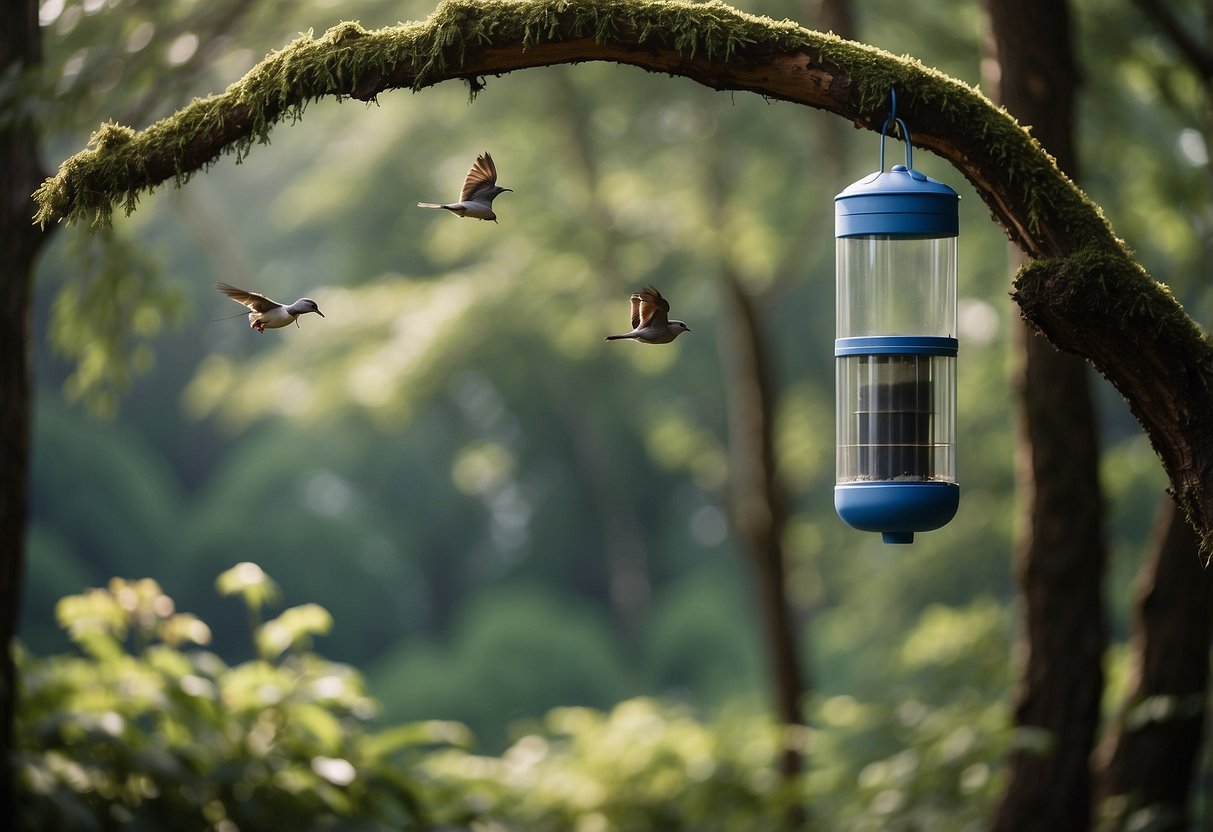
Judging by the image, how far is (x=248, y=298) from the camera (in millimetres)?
2418

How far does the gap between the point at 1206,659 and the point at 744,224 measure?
385cm

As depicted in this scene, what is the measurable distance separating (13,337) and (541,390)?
13536 millimetres

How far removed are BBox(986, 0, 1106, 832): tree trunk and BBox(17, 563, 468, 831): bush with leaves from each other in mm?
2305

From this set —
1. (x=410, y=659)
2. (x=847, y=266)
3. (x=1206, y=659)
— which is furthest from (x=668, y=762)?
(x=410, y=659)

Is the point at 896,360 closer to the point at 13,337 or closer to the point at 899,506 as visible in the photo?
the point at 899,506

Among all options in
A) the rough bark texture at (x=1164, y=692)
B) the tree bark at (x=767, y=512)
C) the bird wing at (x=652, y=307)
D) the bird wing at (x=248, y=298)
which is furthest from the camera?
the tree bark at (x=767, y=512)

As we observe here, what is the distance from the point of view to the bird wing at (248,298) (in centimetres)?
234

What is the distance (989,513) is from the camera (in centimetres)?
1105

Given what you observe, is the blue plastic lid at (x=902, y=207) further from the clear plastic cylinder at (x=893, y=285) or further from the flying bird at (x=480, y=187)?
the flying bird at (x=480, y=187)

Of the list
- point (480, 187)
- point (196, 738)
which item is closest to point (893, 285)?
point (480, 187)

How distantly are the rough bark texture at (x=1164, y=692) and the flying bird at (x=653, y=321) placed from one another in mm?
3352

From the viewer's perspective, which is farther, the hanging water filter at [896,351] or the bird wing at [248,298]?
the hanging water filter at [896,351]

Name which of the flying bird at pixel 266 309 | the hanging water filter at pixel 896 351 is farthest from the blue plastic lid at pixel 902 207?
the flying bird at pixel 266 309

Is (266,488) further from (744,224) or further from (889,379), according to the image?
(889,379)
